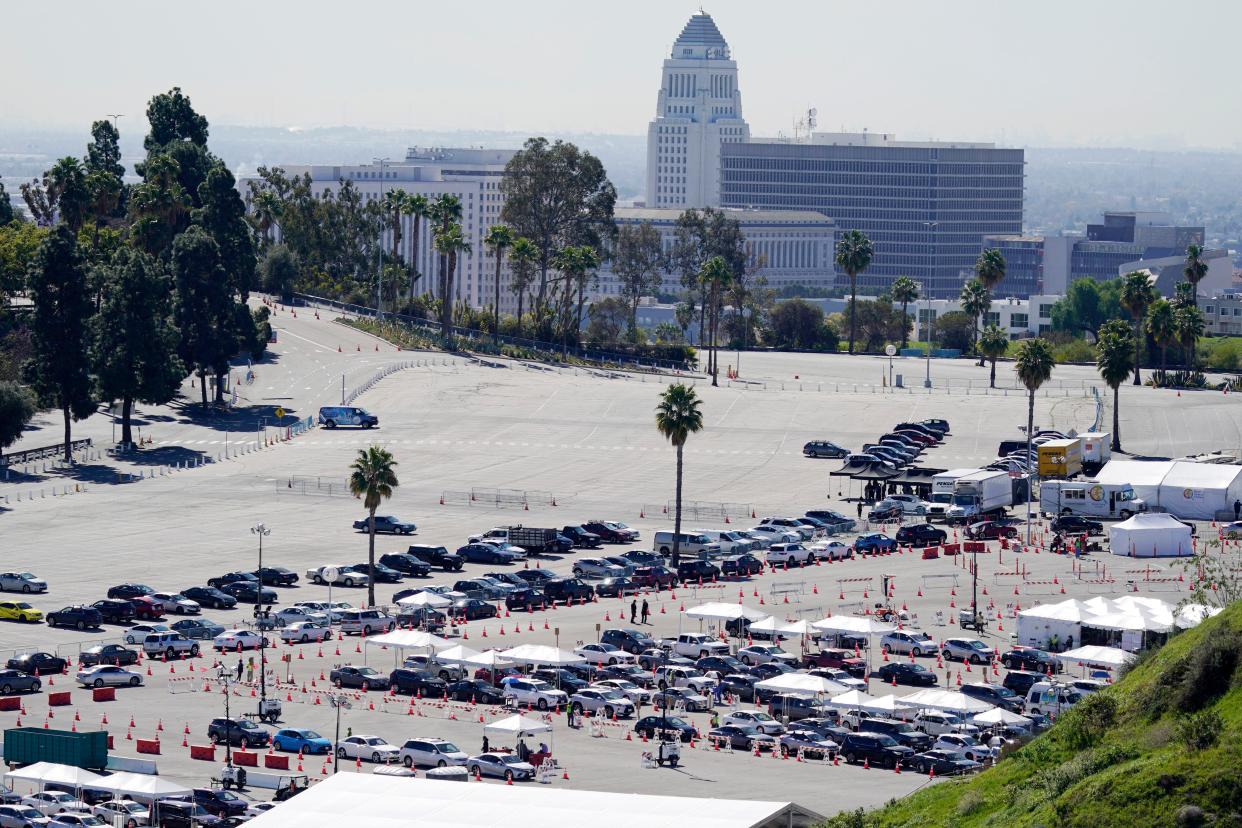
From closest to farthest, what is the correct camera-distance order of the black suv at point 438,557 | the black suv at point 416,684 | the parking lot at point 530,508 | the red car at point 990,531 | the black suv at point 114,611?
1. the parking lot at point 530,508
2. the black suv at point 416,684
3. the black suv at point 114,611
4. the black suv at point 438,557
5. the red car at point 990,531

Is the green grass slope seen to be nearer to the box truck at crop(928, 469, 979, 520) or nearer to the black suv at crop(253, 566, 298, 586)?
the black suv at crop(253, 566, 298, 586)

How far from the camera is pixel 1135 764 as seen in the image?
152 ft

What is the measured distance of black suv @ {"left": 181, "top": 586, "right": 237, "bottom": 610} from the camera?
94.2 metres

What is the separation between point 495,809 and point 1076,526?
2639 inches

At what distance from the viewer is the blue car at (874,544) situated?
10894 centimetres

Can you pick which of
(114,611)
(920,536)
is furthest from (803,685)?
(920,536)

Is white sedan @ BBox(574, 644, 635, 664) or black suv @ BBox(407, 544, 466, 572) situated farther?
black suv @ BBox(407, 544, 466, 572)

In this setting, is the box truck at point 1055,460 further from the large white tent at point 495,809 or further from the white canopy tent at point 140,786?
the large white tent at point 495,809

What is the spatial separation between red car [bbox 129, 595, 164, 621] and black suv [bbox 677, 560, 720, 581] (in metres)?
24.9

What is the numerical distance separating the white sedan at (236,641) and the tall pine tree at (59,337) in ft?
172

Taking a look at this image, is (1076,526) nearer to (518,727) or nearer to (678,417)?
(678,417)

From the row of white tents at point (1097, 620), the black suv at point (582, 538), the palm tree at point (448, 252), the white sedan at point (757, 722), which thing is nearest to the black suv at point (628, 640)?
the white sedan at point (757, 722)

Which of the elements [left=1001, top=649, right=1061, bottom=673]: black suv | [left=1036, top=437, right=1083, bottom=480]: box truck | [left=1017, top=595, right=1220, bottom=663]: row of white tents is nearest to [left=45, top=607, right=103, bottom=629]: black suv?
[left=1001, top=649, right=1061, bottom=673]: black suv

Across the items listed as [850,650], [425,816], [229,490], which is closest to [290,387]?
[229,490]
